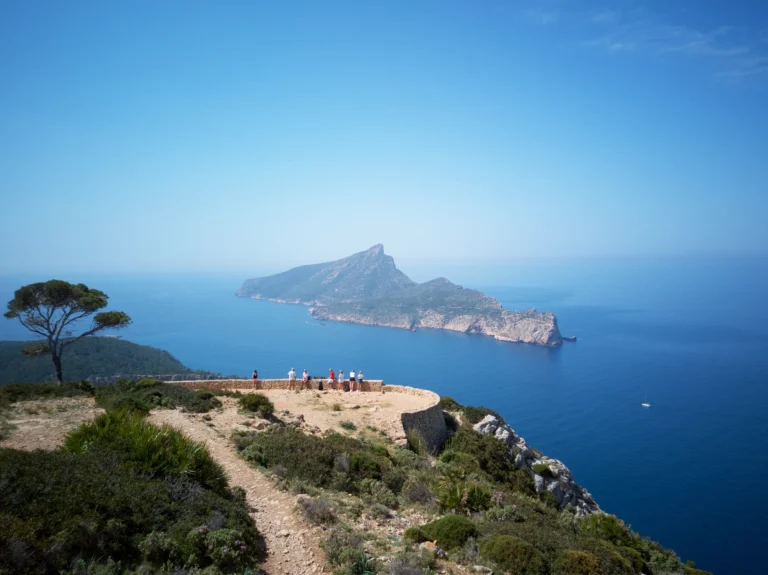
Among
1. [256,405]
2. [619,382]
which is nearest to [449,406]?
[256,405]

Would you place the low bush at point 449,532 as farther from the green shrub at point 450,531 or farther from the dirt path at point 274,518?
the dirt path at point 274,518

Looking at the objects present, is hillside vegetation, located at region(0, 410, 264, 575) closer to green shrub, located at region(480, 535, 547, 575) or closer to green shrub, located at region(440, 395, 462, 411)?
green shrub, located at region(480, 535, 547, 575)

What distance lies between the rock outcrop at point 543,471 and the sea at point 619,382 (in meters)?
26.1

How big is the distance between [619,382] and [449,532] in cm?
9447

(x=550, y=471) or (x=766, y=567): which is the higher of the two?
(x=550, y=471)

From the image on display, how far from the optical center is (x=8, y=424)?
39.9 ft

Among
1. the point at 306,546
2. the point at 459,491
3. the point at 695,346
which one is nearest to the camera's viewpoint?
the point at 306,546

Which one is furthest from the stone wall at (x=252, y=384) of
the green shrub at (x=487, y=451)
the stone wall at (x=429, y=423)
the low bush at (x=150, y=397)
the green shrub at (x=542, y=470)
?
the green shrub at (x=542, y=470)

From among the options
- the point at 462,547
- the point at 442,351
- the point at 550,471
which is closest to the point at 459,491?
the point at 462,547

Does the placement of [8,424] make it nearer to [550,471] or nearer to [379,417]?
[379,417]

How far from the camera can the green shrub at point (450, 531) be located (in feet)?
27.9

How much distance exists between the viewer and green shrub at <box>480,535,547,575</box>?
25.3 feet

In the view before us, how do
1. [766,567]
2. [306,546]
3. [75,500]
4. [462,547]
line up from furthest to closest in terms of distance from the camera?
[766,567] → [462,547] → [306,546] → [75,500]

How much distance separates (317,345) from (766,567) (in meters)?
101
